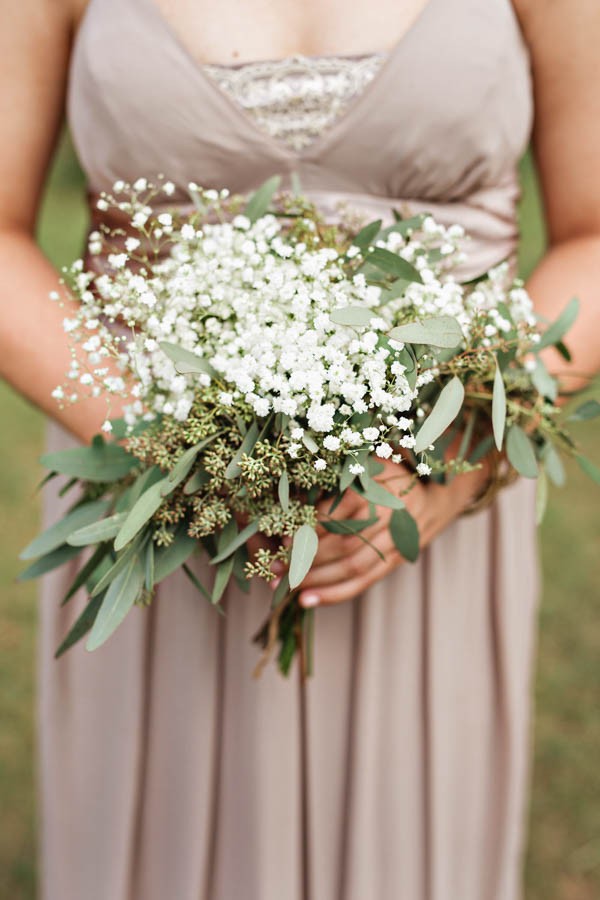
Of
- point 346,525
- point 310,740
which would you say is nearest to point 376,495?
point 346,525

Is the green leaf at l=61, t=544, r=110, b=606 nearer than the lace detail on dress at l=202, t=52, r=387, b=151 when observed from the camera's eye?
Yes

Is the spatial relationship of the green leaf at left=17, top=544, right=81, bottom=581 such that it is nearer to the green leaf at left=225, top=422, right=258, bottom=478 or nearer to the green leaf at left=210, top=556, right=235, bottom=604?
the green leaf at left=210, top=556, right=235, bottom=604

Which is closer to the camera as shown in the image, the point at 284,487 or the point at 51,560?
the point at 284,487

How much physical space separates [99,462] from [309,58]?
2.33ft

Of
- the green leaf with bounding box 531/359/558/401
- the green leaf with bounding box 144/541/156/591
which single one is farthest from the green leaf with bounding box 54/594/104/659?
the green leaf with bounding box 531/359/558/401

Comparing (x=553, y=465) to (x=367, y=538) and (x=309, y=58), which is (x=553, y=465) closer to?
(x=367, y=538)

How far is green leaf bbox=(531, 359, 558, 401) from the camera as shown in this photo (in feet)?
3.78

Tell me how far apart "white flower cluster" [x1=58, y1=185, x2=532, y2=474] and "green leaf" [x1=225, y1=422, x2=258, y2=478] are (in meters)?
0.03

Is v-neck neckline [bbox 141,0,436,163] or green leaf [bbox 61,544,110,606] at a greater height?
v-neck neckline [bbox 141,0,436,163]

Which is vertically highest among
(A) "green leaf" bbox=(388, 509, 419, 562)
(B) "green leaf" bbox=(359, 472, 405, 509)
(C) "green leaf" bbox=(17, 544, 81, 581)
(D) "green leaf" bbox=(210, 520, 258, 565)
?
(C) "green leaf" bbox=(17, 544, 81, 581)

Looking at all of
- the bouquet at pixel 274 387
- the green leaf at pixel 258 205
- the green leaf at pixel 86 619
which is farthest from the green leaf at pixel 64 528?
the green leaf at pixel 258 205

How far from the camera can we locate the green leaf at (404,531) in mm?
1109

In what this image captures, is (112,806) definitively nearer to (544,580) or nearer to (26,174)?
(26,174)

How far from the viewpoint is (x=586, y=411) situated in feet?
3.90
